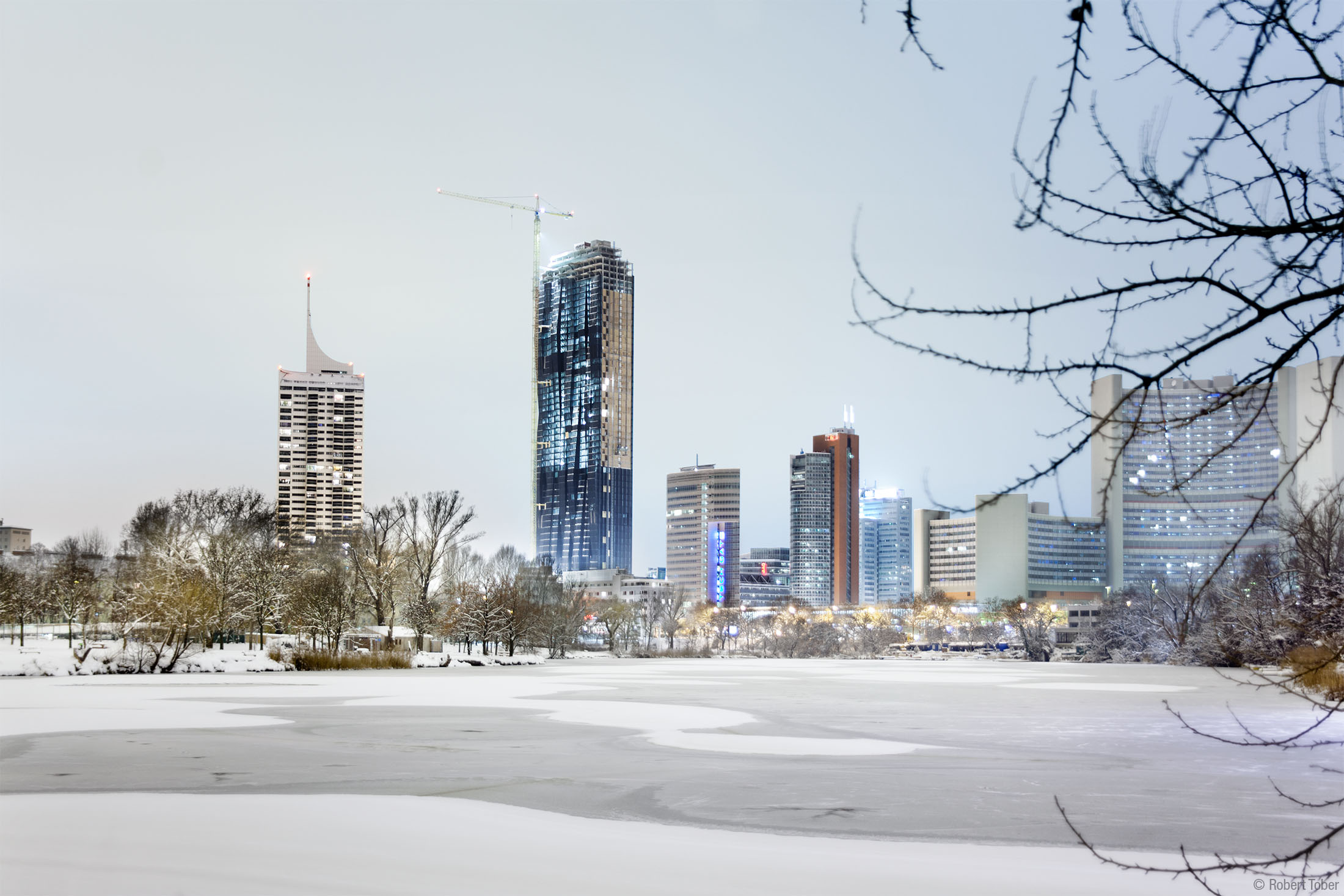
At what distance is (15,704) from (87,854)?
17551 mm

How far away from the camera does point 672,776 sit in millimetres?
13742

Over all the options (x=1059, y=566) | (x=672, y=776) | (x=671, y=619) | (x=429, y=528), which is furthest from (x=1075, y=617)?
(x=672, y=776)

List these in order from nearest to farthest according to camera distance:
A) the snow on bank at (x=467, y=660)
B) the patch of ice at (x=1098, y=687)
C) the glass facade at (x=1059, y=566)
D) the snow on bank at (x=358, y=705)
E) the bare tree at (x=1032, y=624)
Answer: the snow on bank at (x=358, y=705), the patch of ice at (x=1098, y=687), the snow on bank at (x=467, y=660), the bare tree at (x=1032, y=624), the glass facade at (x=1059, y=566)

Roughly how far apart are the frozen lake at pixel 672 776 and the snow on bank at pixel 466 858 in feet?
0.16

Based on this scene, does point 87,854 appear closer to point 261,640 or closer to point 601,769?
point 601,769

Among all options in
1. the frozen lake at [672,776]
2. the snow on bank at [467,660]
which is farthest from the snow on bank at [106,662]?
the frozen lake at [672,776]

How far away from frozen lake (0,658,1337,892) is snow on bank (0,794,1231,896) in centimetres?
5

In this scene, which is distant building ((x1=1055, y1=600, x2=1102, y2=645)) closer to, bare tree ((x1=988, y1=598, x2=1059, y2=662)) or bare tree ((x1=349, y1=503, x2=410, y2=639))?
bare tree ((x1=988, y1=598, x2=1059, y2=662))

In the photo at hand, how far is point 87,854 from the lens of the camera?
348 inches

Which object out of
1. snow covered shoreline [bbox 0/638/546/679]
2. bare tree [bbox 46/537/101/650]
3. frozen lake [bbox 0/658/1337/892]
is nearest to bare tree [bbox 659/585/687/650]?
bare tree [bbox 46/537/101/650]

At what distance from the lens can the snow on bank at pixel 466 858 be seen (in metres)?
8.12

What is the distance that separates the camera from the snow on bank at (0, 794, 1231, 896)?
26.7 ft

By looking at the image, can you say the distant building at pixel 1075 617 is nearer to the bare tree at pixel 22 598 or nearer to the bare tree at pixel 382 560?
the bare tree at pixel 382 560

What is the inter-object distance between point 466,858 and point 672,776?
200 inches
